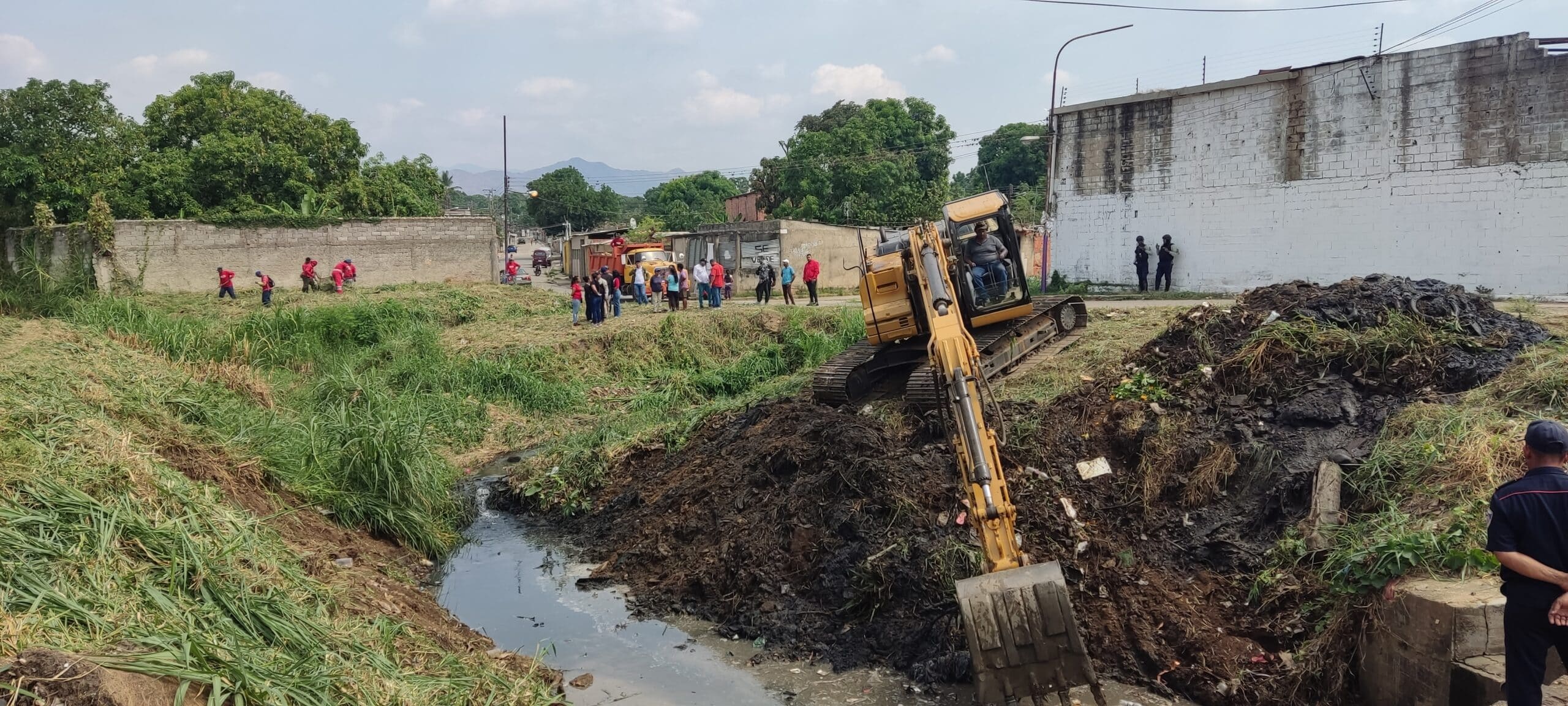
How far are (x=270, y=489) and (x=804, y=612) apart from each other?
5.36 m

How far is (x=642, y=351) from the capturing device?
1986cm

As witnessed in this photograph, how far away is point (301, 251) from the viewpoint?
28.4m

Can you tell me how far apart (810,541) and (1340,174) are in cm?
1743

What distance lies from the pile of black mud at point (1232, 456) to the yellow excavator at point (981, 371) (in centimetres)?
98

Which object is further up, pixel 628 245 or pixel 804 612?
pixel 628 245

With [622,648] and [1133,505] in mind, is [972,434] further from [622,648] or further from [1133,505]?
[622,648]

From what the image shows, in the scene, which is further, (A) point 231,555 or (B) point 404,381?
(B) point 404,381

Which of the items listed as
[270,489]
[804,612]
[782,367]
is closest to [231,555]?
[270,489]

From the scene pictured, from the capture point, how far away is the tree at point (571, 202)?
235 ft

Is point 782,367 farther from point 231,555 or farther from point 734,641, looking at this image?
point 231,555

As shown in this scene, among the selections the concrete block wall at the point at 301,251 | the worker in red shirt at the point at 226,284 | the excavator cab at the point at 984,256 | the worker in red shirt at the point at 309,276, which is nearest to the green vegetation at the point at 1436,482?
the excavator cab at the point at 984,256

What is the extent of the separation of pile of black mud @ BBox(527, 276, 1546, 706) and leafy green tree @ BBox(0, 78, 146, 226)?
2538cm

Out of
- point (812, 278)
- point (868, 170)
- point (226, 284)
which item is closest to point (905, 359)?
point (812, 278)

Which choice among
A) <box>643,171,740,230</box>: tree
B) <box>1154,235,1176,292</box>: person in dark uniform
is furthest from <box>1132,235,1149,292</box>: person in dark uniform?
<box>643,171,740,230</box>: tree
